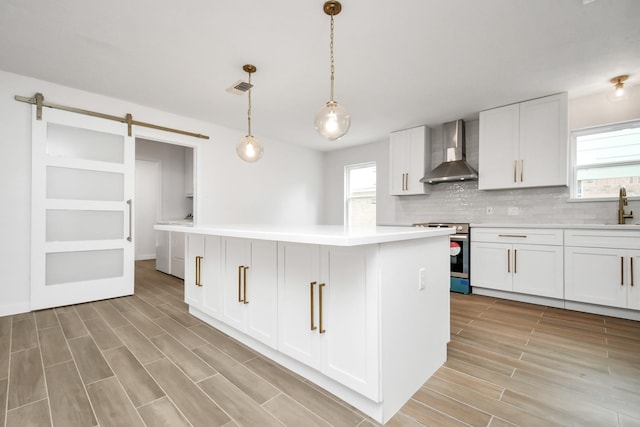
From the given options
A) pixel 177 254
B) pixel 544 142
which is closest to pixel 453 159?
pixel 544 142

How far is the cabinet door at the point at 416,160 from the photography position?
4.41 meters

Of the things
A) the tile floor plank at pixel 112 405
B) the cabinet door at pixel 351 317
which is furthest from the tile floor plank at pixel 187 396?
the cabinet door at pixel 351 317

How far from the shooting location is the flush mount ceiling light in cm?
287

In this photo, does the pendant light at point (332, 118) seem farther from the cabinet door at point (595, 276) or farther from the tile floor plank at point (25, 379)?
the cabinet door at point (595, 276)

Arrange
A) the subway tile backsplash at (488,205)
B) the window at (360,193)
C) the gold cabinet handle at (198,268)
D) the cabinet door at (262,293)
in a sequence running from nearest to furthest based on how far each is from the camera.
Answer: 1. the cabinet door at (262,293)
2. the gold cabinet handle at (198,268)
3. the subway tile backsplash at (488,205)
4. the window at (360,193)

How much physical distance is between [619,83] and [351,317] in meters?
3.78

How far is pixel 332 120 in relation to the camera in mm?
1974

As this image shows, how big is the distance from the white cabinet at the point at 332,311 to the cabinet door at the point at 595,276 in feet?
9.52

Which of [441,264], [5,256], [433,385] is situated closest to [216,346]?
[433,385]

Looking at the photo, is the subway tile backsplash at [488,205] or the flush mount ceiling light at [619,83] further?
the subway tile backsplash at [488,205]

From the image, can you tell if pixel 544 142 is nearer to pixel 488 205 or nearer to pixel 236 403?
pixel 488 205

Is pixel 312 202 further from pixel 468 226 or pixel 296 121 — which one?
pixel 468 226

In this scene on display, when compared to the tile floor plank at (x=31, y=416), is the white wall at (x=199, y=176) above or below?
above

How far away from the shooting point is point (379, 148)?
212 inches
